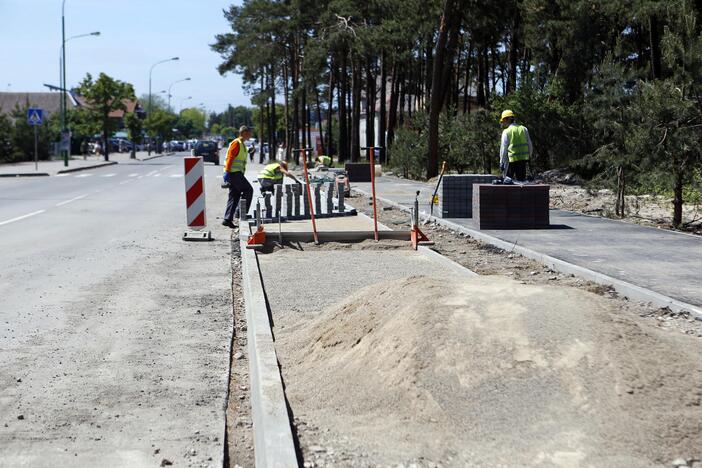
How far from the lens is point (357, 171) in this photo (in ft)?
106

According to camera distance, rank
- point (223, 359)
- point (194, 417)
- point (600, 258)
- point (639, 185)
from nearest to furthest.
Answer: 1. point (194, 417)
2. point (223, 359)
3. point (600, 258)
4. point (639, 185)

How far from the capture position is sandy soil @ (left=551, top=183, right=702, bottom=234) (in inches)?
642

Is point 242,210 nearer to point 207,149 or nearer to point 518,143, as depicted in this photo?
point 518,143

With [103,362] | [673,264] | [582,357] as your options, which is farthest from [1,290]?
[673,264]

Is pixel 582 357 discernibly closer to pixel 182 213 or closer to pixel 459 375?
pixel 459 375

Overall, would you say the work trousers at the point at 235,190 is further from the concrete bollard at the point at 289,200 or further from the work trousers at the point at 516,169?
the work trousers at the point at 516,169

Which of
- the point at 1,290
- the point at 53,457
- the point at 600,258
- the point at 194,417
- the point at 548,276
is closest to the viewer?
the point at 53,457

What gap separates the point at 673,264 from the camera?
10.6 m

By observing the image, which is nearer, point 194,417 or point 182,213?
point 194,417

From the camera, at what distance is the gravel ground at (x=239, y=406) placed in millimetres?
4797

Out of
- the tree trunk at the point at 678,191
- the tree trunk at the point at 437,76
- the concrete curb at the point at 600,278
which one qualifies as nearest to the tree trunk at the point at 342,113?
the tree trunk at the point at 437,76

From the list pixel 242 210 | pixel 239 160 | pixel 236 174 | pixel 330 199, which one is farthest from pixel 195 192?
pixel 330 199

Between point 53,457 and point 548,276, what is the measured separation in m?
6.74

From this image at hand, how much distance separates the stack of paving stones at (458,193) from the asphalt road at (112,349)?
17.8 ft
